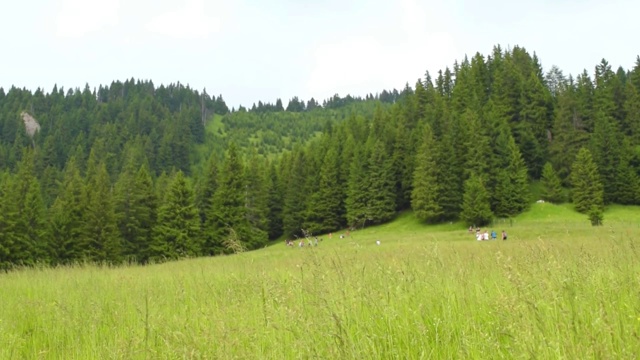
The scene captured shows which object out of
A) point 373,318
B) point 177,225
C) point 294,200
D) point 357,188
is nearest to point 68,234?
point 177,225

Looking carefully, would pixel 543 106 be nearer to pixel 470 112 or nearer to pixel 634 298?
pixel 470 112

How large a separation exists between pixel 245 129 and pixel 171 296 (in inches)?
6761

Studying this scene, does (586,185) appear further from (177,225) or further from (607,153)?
(177,225)

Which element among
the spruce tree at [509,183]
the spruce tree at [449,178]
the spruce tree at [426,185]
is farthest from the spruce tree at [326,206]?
the spruce tree at [509,183]

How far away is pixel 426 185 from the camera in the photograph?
52.1 meters

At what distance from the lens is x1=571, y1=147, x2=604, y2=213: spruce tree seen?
4741 centimetres

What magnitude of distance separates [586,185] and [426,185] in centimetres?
1761

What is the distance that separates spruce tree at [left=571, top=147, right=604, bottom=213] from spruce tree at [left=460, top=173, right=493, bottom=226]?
10648 mm

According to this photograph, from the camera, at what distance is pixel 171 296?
6.83 metres

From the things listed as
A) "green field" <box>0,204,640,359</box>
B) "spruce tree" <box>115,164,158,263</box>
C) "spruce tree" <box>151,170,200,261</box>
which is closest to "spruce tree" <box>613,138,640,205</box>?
"spruce tree" <box>151,170,200,261</box>

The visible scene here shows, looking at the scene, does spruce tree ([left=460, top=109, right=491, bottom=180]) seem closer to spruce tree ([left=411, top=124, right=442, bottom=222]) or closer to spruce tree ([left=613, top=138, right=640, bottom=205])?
spruce tree ([left=411, top=124, right=442, bottom=222])

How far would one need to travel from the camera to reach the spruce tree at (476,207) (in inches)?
1799

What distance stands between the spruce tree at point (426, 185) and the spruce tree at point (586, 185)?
15.3m

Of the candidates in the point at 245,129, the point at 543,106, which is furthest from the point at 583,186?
the point at 245,129
